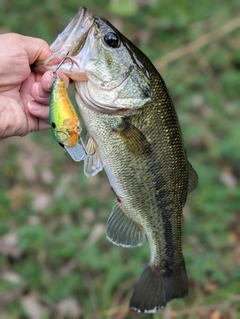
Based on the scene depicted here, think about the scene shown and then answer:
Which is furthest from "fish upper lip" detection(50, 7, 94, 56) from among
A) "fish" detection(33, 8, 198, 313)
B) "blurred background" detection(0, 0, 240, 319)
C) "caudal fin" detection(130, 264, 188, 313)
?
"blurred background" detection(0, 0, 240, 319)

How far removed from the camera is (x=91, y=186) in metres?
3.71

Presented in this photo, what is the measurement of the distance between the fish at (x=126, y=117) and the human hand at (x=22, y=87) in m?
0.08

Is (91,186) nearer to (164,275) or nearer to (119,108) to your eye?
(164,275)

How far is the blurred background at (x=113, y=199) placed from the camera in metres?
2.89

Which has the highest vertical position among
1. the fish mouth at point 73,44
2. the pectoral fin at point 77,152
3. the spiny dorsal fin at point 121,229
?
the fish mouth at point 73,44

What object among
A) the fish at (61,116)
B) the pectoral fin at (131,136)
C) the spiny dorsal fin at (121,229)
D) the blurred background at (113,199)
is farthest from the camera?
the blurred background at (113,199)

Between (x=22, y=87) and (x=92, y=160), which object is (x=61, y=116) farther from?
(x=22, y=87)

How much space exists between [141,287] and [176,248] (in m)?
0.26

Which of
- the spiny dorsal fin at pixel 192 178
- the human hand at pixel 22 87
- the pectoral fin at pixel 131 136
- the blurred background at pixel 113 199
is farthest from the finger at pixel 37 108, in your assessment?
the blurred background at pixel 113 199

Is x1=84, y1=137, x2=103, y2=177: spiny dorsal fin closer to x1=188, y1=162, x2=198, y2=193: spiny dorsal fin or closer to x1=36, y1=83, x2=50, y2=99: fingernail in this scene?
x1=36, y1=83, x2=50, y2=99: fingernail

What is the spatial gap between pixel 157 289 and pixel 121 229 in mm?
357

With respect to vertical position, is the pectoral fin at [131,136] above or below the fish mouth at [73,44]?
below

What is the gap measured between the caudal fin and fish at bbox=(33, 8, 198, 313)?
12.3 inches

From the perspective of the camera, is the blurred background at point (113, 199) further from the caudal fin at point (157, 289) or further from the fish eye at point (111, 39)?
the fish eye at point (111, 39)
